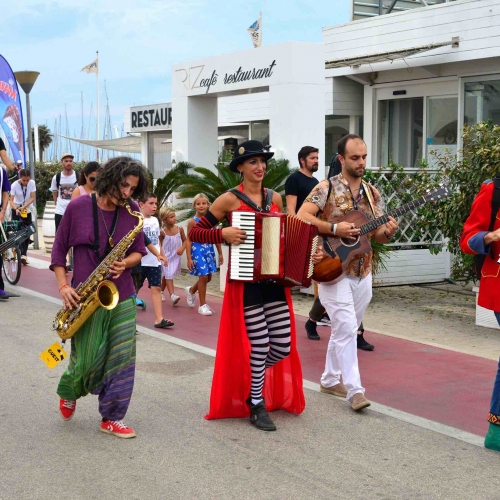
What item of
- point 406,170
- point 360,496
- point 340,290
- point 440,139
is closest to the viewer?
point 360,496

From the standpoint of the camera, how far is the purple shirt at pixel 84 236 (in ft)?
18.5

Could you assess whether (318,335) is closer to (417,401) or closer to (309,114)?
(417,401)

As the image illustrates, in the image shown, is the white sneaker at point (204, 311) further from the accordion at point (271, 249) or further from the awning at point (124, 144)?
the awning at point (124, 144)

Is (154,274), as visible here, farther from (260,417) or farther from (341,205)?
(260,417)

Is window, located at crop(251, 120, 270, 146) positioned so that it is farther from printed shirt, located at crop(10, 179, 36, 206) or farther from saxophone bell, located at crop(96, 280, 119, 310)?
saxophone bell, located at crop(96, 280, 119, 310)

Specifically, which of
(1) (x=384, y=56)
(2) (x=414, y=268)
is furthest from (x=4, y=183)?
(1) (x=384, y=56)

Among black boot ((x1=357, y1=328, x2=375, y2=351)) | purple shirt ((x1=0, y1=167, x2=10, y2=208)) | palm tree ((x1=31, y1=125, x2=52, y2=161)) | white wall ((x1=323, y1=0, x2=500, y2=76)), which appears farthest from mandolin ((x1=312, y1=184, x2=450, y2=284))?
palm tree ((x1=31, y1=125, x2=52, y2=161))

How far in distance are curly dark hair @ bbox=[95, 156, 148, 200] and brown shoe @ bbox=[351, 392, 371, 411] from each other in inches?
87.7

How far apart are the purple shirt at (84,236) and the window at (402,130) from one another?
13.9 metres

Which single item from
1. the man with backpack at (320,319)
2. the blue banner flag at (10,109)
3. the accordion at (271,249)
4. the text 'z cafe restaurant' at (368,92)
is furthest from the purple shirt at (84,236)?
the blue banner flag at (10,109)

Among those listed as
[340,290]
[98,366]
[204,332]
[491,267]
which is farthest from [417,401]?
[204,332]

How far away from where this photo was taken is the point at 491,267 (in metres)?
5.42

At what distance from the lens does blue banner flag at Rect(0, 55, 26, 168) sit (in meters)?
17.5

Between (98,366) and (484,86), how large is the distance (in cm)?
1317
